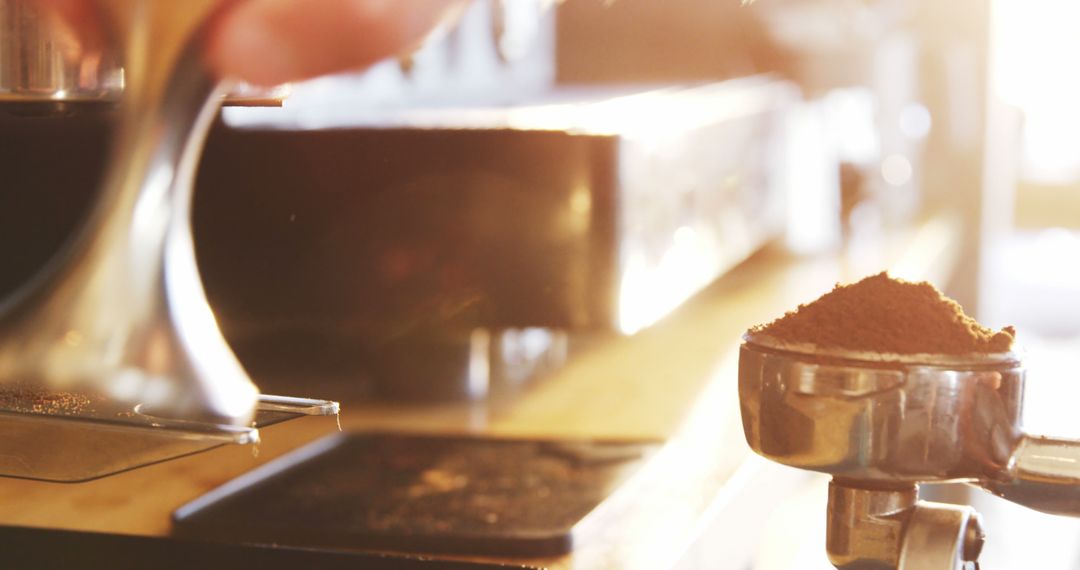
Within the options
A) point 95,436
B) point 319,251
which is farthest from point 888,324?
point 319,251

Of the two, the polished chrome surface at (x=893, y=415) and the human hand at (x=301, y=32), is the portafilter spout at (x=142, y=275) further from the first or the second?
the polished chrome surface at (x=893, y=415)

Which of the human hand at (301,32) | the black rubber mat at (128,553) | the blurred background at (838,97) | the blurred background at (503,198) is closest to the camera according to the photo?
the human hand at (301,32)

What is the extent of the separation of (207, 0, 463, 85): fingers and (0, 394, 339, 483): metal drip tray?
0.22 m

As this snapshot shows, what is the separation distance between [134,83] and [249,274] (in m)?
0.48

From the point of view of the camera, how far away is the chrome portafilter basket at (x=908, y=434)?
0.62m

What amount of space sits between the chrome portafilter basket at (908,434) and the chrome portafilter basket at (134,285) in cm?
24

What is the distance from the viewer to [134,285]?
0.72m

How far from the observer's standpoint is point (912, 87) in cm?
355

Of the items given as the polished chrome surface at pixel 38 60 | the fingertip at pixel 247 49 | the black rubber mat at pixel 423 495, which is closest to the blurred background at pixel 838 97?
the black rubber mat at pixel 423 495

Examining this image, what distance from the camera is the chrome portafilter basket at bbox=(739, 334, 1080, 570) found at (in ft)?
2.03

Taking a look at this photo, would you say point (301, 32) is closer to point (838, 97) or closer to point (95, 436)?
point (95, 436)

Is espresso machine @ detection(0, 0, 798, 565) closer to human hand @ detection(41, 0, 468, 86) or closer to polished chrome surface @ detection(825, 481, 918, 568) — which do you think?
human hand @ detection(41, 0, 468, 86)


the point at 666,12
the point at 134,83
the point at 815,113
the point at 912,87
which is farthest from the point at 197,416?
the point at 912,87

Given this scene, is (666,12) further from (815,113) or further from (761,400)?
(761,400)
